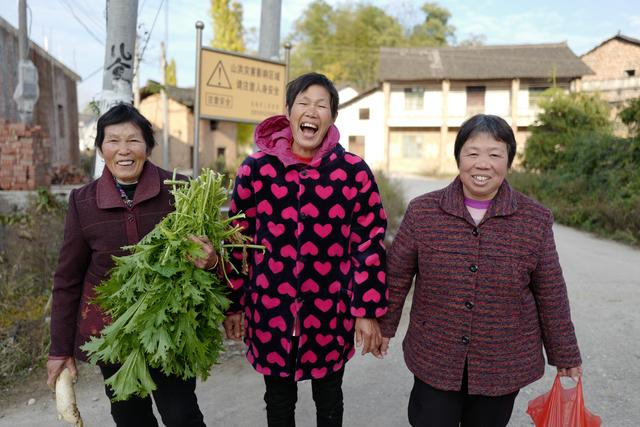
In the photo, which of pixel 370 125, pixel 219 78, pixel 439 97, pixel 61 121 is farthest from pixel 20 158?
pixel 439 97

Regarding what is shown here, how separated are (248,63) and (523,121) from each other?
24990mm

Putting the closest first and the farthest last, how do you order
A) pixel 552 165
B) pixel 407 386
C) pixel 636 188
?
pixel 407 386, pixel 636 188, pixel 552 165

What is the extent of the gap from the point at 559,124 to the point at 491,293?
53.6ft

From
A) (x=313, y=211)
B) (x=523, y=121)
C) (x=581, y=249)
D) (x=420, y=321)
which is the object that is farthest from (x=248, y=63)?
(x=523, y=121)

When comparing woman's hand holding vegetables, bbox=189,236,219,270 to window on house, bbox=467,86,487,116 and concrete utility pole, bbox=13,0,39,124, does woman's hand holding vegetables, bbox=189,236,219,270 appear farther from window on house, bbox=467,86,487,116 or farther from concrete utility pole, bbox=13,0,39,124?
window on house, bbox=467,86,487,116

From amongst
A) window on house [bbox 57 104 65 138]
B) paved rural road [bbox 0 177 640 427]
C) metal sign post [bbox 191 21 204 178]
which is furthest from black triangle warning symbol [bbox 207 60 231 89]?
window on house [bbox 57 104 65 138]

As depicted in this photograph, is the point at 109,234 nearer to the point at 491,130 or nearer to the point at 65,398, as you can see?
the point at 65,398

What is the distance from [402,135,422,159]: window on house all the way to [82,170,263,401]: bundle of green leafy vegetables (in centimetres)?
2741

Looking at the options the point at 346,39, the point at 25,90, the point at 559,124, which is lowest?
the point at 25,90

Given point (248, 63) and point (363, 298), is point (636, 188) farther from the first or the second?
point (363, 298)

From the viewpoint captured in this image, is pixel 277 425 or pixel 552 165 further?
pixel 552 165

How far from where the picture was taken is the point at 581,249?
8.13 m

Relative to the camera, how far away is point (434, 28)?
4303 cm

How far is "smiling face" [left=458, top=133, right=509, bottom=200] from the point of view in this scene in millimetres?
1901
